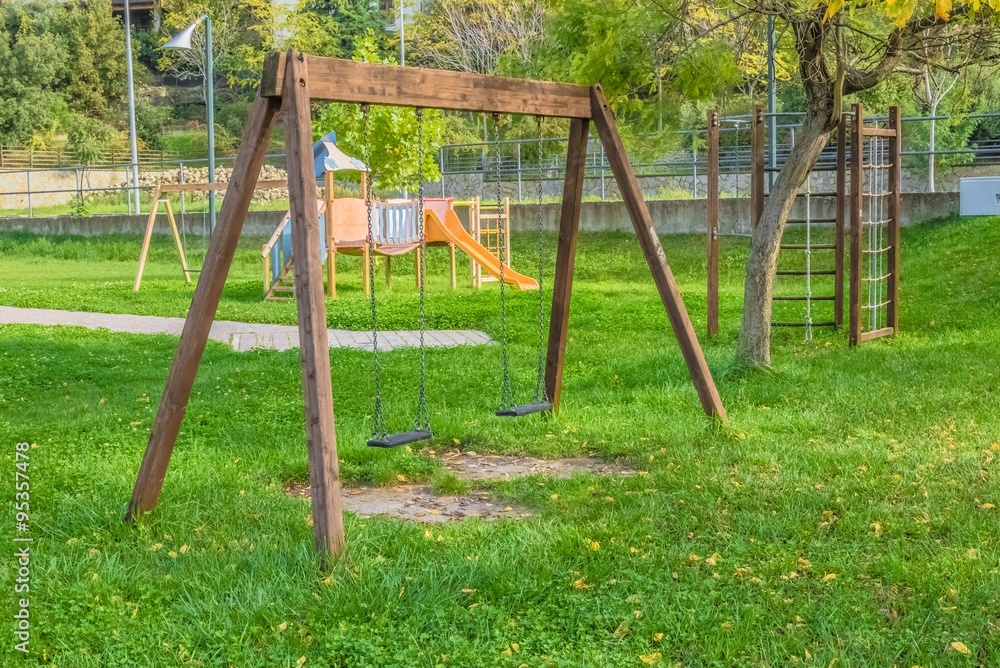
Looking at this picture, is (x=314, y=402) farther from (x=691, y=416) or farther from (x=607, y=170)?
(x=607, y=170)

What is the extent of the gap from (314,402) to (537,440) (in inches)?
102

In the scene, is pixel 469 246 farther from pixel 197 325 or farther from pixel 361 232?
pixel 197 325

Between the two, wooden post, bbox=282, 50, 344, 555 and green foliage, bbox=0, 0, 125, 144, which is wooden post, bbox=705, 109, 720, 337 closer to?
wooden post, bbox=282, 50, 344, 555

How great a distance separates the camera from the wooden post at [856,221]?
1090cm

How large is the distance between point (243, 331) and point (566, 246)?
6.48 meters

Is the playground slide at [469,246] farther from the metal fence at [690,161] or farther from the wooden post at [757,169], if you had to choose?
the metal fence at [690,161]

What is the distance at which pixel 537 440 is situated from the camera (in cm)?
706

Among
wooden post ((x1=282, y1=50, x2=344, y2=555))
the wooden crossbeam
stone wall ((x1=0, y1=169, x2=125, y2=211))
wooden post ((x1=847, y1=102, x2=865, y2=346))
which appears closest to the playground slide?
wooden post ((x1=847, y1=102, x2=865, y2=346))

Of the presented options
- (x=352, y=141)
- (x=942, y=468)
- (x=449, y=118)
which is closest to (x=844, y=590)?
(x=942, y=468)

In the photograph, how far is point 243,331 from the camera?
12820 mm

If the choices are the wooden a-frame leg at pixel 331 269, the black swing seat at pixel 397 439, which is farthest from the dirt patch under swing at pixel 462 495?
the wooden a-frame leg at pixel 331 269

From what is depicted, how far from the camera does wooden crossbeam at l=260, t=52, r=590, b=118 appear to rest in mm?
4875

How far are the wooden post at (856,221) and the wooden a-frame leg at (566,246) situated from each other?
441cm

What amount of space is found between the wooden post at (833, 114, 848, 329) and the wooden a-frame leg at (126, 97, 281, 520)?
6856mm
